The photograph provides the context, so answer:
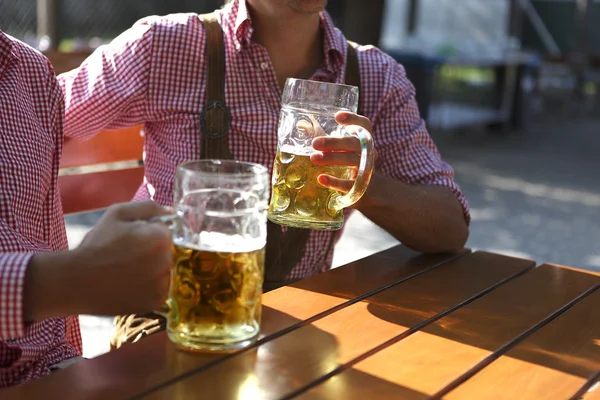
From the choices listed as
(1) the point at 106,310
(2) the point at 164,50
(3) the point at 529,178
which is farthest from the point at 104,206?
(3) the point at 529,178

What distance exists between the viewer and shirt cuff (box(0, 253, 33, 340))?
1.11 metres

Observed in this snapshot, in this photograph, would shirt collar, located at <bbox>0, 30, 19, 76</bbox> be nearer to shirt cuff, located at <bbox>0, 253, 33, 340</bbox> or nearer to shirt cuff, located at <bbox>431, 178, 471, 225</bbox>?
shirt cuff, located at <bbox>0, 253, 33, 340</bbox>

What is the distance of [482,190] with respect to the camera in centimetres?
705

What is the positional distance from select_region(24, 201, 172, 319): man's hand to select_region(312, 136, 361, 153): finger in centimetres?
43

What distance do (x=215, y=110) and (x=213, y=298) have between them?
1027mm

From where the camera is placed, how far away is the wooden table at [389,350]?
3.69 feet

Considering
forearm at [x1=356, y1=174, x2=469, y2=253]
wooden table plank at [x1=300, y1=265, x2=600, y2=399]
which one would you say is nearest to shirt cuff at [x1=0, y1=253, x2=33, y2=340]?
wooden table plank at [x1=300, y1=265, x2=600, y2=399]

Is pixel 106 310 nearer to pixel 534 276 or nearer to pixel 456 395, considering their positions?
pixel 456 395

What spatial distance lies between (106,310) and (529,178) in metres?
7.15

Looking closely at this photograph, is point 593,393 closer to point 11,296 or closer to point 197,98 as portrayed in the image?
point 11,296

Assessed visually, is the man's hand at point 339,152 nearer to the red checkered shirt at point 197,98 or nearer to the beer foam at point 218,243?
the beer foam at point 218,243

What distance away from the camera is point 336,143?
4.88ft

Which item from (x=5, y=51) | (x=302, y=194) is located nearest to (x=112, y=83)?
(x=5, y=51)

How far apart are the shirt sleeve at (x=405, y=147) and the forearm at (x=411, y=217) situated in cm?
13
